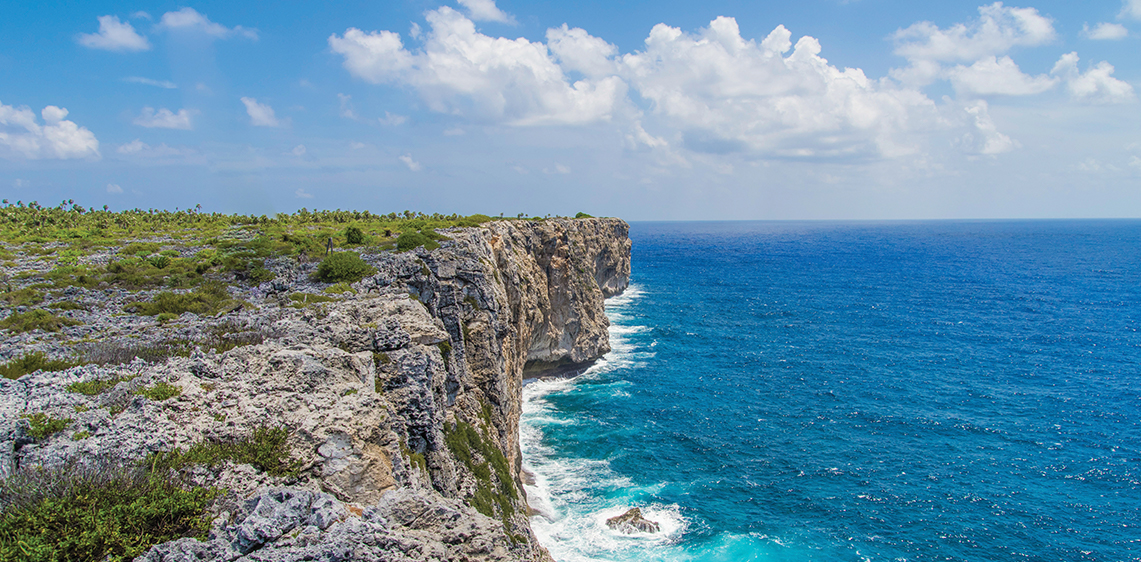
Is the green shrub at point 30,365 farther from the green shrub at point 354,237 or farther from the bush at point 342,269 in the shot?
the green shrub at point 354,237

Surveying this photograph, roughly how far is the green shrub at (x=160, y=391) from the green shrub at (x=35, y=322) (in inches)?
431

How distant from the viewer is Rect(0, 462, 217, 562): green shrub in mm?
10062

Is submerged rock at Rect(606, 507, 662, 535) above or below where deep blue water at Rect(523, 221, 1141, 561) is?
below

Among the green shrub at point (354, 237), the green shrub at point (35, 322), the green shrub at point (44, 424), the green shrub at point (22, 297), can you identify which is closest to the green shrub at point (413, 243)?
the green shrub at point (354, 237)

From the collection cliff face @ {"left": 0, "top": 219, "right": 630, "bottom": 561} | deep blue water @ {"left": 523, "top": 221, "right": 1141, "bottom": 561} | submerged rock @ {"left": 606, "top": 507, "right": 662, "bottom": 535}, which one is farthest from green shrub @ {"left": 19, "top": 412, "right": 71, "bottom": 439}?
submerged rock @ {"left": 606, "top": 507, "right": 662, "bottom": 535}

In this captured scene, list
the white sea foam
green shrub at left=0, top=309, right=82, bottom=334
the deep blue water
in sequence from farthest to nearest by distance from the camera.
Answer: the deep blue water → the white sea foam → green shrub at left=0, top=309, right=82, bottom=334

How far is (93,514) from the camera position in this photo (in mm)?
10609

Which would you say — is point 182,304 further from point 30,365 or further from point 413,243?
point 413,243

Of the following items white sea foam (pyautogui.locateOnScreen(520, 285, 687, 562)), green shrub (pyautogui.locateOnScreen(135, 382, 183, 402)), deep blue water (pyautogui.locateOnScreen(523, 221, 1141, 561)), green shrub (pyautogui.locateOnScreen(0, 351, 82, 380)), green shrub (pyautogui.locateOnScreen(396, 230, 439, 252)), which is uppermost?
green shrub (pyautogui.locateOnScreen(396, 230, 439, 252))

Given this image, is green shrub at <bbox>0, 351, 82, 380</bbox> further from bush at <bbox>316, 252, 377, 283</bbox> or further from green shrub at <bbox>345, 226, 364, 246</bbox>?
green shrub at <bbox>345, 226, 364, 246</bbox>

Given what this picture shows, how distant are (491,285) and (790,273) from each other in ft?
443

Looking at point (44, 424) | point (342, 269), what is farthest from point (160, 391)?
point (342, 269)

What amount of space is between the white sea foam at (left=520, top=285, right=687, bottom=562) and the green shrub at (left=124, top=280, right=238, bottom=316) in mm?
23308

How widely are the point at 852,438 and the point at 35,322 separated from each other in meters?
54.8
